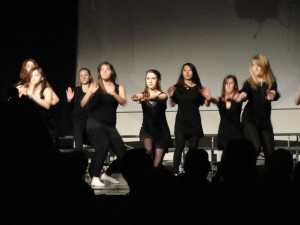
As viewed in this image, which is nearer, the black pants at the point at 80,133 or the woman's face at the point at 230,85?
the black pants at the point at 80,133

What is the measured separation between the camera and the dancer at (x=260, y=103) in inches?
235

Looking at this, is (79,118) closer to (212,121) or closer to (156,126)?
(156,126)

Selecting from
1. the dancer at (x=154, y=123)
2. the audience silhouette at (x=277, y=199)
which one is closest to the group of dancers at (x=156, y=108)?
the dancer at (x=154, y=123)

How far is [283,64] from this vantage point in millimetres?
8445

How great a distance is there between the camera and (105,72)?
20.2ft

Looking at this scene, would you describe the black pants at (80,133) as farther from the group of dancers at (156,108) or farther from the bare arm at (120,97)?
the bare arm at (120,97)

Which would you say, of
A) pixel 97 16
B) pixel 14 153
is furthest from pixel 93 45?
pixel 14 153

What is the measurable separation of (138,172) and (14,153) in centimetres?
144

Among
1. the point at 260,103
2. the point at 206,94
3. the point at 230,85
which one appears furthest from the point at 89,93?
the point at 260,103

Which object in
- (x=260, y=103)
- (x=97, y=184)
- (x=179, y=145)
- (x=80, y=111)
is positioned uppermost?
(x=260, y=103)

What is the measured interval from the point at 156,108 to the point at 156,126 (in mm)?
218

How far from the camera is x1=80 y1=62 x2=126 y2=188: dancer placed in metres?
5.92

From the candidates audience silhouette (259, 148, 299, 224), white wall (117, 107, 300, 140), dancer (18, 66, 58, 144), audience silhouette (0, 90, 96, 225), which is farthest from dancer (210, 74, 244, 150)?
audience silhouette (0, 90, 96, 225)

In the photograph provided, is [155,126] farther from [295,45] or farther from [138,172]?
[138,172]
